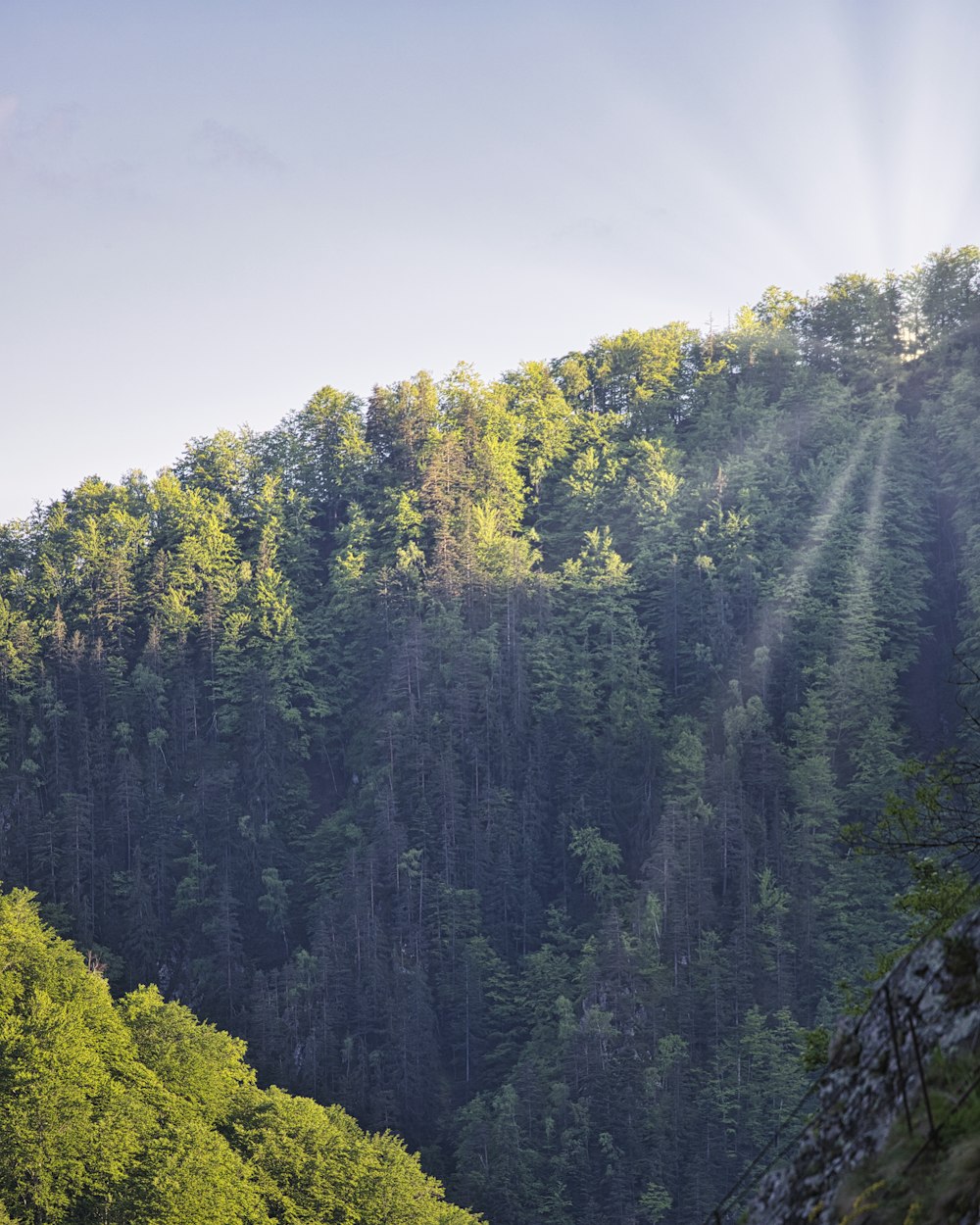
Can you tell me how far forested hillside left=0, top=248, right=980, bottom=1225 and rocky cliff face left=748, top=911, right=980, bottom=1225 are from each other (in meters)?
44.9

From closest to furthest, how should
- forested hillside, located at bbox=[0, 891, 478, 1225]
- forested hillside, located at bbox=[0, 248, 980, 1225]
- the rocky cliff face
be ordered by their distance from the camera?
the rocky cliff face → forested hillside, located at bbox=[0, 891, 478, 1225] → forested hillside, located at bbox=[0, 248, 980, 1225]

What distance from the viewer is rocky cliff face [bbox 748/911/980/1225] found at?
7.03m

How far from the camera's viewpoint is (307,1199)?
40.9 m

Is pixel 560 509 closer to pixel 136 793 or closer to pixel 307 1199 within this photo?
pixel 136 793

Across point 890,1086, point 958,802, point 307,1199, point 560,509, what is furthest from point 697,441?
point 890,1086

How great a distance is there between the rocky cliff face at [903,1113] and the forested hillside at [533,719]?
4495 centimetres

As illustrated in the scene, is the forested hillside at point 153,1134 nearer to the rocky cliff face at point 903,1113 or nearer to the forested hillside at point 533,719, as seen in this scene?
the forested hillside at point 533,719

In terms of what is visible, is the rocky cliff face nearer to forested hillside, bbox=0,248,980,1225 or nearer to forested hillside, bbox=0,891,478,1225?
forested hillside, bbox=0,891,478,1225

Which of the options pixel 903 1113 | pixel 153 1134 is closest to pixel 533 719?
pixel 153 1134

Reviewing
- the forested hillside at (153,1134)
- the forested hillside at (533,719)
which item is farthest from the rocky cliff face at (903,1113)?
the forested hillside at (533,719)

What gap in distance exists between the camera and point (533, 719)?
79188mm

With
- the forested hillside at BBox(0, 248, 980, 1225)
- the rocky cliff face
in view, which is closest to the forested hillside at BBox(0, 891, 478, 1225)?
the forested hillside at BBox(0, 248, 980, 1225)

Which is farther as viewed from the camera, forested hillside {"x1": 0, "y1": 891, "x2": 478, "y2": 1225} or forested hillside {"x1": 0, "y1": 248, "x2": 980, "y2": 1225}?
forested hillside {"x1": 0, "y1": 248, "x2": 980, "y2": 1225}

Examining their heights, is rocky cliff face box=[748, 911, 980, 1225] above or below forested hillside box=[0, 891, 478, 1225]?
above
